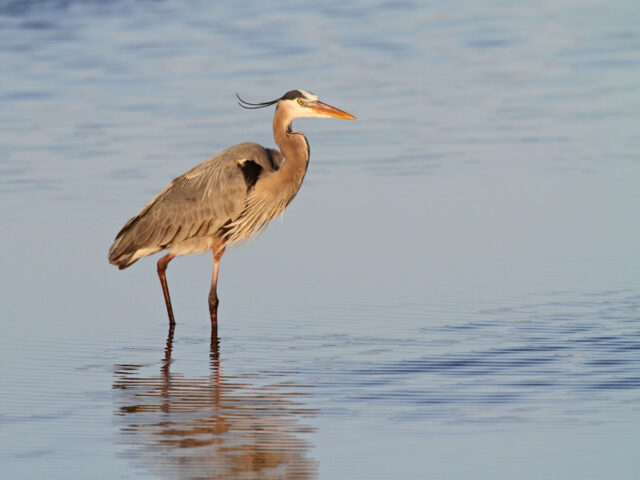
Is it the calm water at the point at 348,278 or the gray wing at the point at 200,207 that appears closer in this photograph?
the calm water at the point at 348,278

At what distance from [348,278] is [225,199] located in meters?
1.06

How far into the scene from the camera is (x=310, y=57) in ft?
68.5

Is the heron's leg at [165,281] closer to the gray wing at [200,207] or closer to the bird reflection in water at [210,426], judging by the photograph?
the gray wing at [200,207]

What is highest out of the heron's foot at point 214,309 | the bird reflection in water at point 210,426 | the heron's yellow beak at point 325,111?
the heron's yellow beak at point 325,111

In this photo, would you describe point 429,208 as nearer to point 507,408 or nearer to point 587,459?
point 507,408

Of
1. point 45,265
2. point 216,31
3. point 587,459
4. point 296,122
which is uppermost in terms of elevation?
point 216,31

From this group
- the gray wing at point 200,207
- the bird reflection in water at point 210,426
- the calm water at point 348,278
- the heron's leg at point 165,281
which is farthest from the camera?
the gray wing at point 200,207

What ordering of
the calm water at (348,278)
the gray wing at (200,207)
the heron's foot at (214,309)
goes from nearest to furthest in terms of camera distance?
the calm water at (348,278), the heron's foot at (214,309), the gray wing at (200,207)

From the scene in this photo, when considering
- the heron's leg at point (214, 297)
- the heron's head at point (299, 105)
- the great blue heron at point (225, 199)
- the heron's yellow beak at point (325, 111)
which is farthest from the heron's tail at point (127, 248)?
the heron's yellow beak at point (325, 111)

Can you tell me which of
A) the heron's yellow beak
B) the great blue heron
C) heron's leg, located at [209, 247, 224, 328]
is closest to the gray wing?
the great blue heron

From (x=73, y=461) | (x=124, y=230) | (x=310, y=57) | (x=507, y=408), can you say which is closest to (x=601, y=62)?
(x=310, y=57)

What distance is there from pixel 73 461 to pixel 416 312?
3.43 metres

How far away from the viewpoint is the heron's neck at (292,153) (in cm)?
1090

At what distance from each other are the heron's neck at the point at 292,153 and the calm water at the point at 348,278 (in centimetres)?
70
